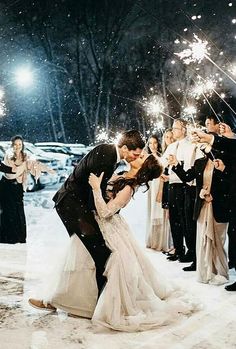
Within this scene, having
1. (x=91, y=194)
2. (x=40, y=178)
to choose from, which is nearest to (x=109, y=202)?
(x=91, y=194)

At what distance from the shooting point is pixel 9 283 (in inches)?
202

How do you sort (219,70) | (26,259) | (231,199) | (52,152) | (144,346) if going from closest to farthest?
1. (144,346)
2. (231,199)
3. (26,259)
4. (52,152)
5. (219,70)

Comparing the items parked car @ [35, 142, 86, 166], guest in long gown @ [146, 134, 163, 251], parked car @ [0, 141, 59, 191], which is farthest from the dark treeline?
guest in long gown @ [146, 134, 163, 251]

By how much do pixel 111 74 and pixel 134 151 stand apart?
21.2 meters

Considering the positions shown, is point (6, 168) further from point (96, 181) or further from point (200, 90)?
point (200, 90)

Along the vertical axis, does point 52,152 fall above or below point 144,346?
above

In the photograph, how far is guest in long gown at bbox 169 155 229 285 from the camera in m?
5.27

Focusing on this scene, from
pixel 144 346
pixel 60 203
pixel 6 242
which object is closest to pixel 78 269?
pixel 60 203

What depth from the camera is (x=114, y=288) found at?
155 inches

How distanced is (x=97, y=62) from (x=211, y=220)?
67.0 feet

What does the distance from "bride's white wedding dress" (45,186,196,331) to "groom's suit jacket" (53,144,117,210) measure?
0.16 m

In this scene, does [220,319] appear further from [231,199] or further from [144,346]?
[231,199]

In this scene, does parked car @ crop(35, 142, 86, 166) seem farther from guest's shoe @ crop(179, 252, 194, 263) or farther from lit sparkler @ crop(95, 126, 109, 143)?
guest's shoe @ crop(179, 252, 194, 263)

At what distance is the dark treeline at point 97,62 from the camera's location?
2086 cm
